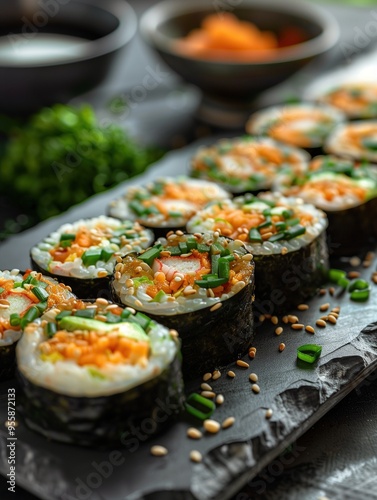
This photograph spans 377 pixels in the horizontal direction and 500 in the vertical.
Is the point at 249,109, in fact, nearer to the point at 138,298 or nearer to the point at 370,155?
the point at 370,155

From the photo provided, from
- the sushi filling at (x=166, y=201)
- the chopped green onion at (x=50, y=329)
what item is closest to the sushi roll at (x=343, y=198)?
the sushi filling at (x=166, y=201)

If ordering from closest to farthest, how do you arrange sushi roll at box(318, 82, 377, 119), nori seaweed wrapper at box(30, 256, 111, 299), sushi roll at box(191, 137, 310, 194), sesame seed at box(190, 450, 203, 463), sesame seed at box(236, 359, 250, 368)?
sesame seed at box(190, 450, 203, 463) < sesame seed at box(236, 359, 250, 368) < nori seaweed wrapper at box(30, 256, 111, 299) < sushi roll at box(191, 137, 310, 194) < sushi roll at box(318, 82, 377, 119)

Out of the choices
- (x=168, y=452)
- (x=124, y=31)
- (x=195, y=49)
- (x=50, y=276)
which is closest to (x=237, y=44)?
(x=195, y=49)

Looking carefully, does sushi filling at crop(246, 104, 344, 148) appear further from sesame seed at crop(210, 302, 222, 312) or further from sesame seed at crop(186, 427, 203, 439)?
sesame seed at crop(186, 427, 203, 439)

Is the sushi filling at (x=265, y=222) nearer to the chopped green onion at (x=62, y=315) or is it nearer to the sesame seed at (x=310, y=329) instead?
the sesame seed at (x=310, y=329)

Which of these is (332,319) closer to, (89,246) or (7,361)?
(89,246)

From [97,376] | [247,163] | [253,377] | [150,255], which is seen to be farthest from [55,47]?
[97,376]

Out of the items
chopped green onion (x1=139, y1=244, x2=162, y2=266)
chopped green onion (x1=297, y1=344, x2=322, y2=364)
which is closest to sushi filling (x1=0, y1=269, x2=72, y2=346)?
chopped green onion (x1=139, y1=244, x2=162, y2=266)
